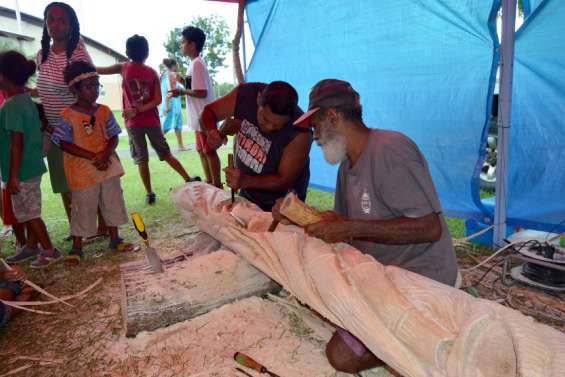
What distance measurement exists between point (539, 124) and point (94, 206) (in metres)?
3.19

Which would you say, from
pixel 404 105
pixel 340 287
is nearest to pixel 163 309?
pixel 340 287

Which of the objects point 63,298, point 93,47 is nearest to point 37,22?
point 93,47

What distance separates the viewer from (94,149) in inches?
108

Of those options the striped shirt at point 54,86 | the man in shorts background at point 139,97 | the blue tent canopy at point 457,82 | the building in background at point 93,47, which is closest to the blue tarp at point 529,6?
the blue tent canopy at point 457,82

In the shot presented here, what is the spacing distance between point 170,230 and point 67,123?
4.22ft

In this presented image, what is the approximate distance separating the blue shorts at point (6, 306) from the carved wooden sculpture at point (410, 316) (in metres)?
1.34

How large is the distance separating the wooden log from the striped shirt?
1.47m

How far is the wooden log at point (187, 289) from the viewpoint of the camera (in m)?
1.83

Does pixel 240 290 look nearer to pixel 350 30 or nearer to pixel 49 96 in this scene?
pixel 49 96

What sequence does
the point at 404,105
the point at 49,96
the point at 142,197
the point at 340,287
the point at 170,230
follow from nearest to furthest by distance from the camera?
the point at 340,287
the point at 49,96
the point at 404,105
the point at 170,230
the point at 142,197

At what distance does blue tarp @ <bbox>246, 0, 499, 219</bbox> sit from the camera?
274 centimetres

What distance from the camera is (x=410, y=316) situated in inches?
42.6

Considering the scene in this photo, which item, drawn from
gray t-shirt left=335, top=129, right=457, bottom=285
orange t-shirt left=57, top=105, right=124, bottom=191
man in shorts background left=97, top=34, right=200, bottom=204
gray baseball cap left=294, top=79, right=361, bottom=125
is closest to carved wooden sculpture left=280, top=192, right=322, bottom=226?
gray t-shirt left=335, top=129, right=457, bottom=285

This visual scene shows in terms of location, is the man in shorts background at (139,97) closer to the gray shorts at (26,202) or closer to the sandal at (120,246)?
the sandal at (120,246)
